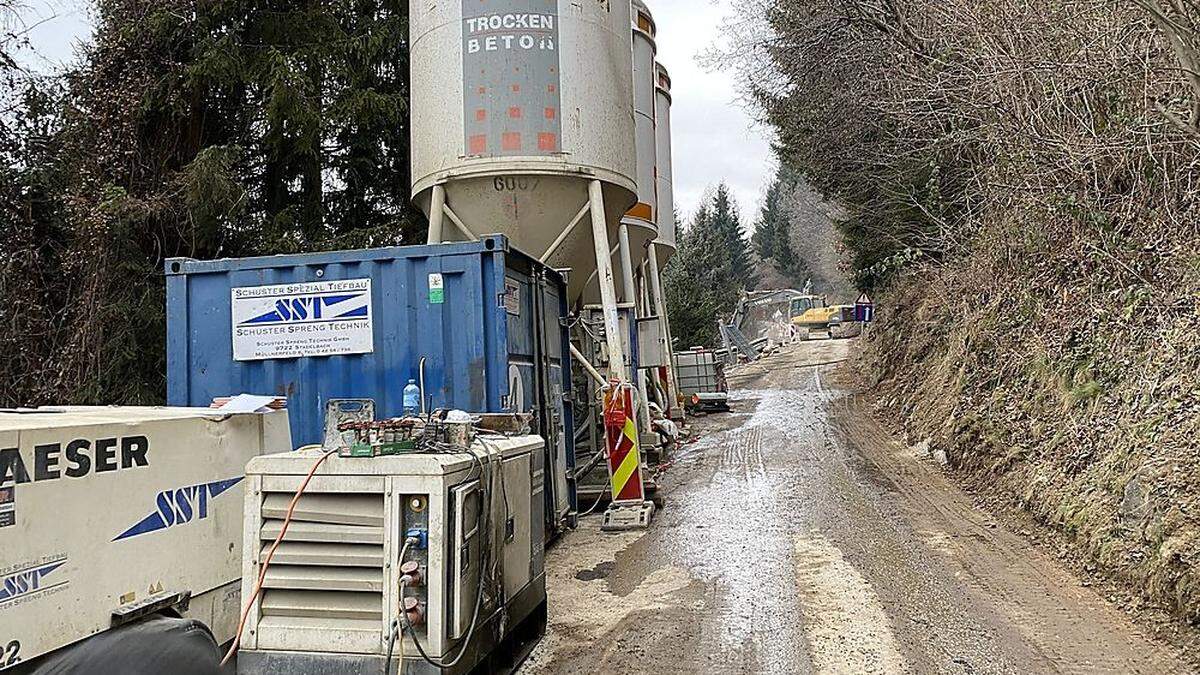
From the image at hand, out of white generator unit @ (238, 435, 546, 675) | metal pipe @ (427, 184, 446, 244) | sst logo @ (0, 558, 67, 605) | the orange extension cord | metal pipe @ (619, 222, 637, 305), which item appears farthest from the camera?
metal pipe @ (619, 222, 637, 305)

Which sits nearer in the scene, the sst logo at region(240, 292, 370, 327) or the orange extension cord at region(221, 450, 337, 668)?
the orange extension cord at region(221, 450, 337, 668)

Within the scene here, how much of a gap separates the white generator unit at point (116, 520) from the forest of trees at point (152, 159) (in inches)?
319

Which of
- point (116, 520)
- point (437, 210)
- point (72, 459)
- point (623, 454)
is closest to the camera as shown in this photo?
point (72, 459)

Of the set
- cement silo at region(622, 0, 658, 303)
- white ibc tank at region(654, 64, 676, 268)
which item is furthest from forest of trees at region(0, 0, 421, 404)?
white ibc tank at region(654, 64, 676, 268)

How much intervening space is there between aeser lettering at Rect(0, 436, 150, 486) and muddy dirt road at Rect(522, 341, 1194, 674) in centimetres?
234

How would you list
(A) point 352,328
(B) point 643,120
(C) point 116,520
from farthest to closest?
(B) point 643,120 < (A) point 352,328 < (C) point 116,520

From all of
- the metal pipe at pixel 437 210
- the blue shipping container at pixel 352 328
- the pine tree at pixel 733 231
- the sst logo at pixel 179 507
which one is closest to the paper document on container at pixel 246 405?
the sst logo at pixel 179 507

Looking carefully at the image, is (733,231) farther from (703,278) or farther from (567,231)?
(567,231)

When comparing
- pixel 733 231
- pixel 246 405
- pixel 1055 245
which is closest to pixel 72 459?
pixel 246 405

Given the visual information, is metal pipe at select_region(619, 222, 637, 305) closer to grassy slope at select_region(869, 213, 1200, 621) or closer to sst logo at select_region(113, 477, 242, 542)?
grassy slope at select_region(869, 213, 1200, 621)

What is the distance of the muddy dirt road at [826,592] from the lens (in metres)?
4.70

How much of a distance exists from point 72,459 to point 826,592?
4.50 m

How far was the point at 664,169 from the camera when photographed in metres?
17.6

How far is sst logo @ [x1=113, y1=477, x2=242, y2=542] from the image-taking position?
12.0 ft
